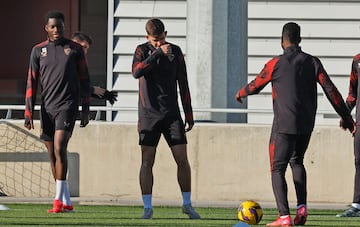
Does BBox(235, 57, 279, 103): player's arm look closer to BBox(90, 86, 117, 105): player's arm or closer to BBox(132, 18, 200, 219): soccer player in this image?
BBox(132, 18, 200, 219): soccer player

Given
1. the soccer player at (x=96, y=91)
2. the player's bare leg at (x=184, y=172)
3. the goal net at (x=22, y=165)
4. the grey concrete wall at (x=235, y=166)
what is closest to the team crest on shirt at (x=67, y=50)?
the soccer player at (x=96, y=91)

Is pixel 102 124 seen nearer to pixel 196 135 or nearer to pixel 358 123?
pixel 196 135

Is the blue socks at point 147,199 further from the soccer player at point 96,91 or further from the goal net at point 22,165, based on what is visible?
the goal net at point 22,165

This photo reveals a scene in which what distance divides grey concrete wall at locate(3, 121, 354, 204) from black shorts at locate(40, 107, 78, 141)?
3108 millimetres

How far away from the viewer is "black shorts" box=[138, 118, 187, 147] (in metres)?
11.6

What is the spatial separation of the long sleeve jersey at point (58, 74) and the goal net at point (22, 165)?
3252mm

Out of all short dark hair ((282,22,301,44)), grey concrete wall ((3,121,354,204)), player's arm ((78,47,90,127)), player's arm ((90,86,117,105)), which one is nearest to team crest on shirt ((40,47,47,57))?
player's arm ((78,47,90,127))

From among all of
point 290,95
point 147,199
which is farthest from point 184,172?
point 290,95

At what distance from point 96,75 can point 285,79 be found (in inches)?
462

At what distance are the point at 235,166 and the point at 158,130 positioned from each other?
4.01 meters

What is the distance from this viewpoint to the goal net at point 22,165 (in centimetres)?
1570

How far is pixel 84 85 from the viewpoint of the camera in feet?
41.4

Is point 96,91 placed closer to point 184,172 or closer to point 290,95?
point 184,172

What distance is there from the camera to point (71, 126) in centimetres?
1244
